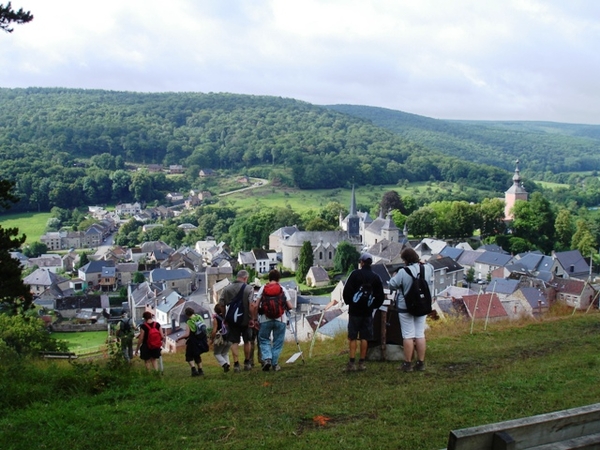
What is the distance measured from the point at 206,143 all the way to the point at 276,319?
5207 inches

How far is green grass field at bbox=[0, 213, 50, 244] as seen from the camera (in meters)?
77.9

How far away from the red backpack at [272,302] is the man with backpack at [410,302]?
173 centimetres

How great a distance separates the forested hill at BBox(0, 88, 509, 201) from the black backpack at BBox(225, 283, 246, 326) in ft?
302

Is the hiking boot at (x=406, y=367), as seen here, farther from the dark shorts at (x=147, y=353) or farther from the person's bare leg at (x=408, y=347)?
the dark shorts at (x=147, y=353)

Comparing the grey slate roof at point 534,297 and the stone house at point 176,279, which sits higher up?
the grey slate roof at point 534,297

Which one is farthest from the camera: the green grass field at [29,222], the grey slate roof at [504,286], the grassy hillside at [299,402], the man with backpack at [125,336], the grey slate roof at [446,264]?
the green grass field at [29,222]

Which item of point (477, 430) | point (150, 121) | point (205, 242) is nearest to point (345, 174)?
point (205, 242)

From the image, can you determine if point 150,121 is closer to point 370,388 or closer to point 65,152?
point 65,152

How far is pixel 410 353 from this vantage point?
747 cm

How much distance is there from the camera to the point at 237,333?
8.49m

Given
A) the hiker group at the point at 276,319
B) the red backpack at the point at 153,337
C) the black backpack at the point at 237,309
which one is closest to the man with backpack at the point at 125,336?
the hiker group at the point at 276,319

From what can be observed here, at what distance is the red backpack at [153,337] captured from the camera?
8.83 meters

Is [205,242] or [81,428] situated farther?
[205,242]

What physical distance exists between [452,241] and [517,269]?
17.0 meters
